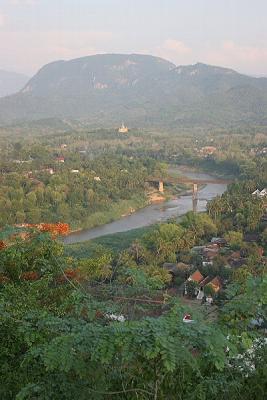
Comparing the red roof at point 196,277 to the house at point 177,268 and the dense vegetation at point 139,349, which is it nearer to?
the house at point 177,268

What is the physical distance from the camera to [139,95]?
111500 millimetres

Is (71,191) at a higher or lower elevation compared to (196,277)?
lower

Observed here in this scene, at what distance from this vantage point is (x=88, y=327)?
194 centimetres

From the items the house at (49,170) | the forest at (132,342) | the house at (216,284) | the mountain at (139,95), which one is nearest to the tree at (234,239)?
the house at (216,284)

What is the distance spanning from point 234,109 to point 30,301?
76.0 meters

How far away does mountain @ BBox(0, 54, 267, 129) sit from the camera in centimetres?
7475

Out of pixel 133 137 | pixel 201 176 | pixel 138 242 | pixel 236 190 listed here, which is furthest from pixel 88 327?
pixel 133 137

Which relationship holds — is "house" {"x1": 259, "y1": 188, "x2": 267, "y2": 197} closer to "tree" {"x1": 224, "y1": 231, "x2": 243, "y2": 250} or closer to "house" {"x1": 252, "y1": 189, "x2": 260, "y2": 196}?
"house" {"x1": 252, "y1": 189, "x2": 260, "y2": 196}

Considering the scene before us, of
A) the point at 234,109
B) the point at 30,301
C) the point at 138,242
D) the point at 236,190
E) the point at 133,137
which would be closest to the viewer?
the point at 30,301

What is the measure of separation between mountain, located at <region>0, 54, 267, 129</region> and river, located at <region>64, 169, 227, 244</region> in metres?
38.2

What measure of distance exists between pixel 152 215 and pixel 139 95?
92.4m

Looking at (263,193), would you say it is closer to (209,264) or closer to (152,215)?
(152,215)

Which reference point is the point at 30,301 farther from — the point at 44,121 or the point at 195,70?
the point at 195,70

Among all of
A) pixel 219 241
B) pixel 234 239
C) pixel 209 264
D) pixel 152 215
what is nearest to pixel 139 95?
pixel 152 215
